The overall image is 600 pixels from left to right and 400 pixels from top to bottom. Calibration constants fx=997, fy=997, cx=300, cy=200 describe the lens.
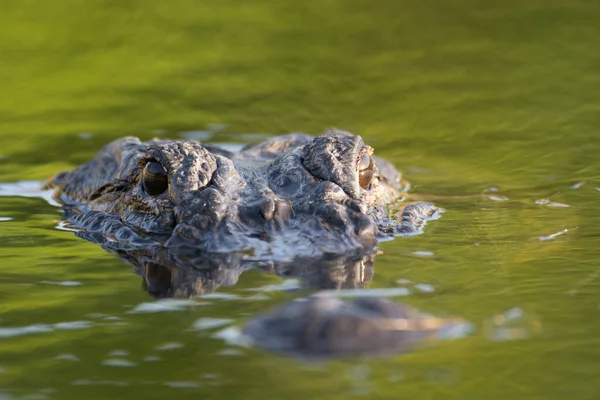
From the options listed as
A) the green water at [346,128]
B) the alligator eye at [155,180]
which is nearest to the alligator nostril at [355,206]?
the green water at [346,128]

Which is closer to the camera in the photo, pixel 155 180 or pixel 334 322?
pixel 334 322

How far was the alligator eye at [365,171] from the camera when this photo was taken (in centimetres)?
644

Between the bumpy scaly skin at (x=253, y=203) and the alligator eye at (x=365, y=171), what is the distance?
0.17ft

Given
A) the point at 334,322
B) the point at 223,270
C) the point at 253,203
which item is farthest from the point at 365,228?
the point at 334,322

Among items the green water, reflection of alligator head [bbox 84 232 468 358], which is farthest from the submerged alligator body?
the green water

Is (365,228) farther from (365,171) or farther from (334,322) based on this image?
(334,322)

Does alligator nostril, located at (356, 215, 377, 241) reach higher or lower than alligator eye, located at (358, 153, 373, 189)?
lower

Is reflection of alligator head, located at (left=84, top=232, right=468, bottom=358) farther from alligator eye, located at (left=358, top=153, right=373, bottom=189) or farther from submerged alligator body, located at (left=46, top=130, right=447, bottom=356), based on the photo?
alligator eye, located at (left=358, top=153, right=373, bottom=189)

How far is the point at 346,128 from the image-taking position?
9.60 meters

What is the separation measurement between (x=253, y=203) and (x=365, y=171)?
109cm

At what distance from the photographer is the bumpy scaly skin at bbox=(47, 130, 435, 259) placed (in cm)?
544

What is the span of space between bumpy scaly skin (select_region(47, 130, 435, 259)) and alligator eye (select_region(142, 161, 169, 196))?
66 millimetres

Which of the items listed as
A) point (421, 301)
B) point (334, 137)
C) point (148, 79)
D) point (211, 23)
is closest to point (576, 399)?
point (421, 301)

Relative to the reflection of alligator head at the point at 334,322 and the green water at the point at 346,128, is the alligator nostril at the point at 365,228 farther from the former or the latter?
the reflection of alligator head at the point at 334,322
